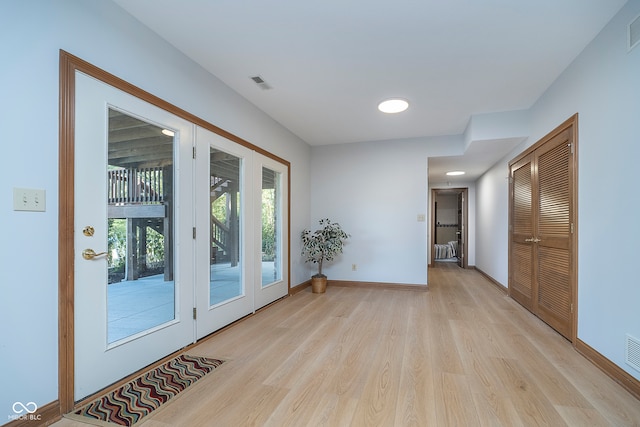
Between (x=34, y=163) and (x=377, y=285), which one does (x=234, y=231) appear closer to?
(x=34, y=163)

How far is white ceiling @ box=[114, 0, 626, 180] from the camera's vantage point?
6.93 ft

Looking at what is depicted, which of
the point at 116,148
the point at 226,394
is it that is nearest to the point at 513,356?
the point at 226,394

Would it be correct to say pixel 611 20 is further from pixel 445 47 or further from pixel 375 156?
pixel 375 156

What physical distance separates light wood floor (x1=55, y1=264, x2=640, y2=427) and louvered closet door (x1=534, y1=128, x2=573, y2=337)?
0.71 ft

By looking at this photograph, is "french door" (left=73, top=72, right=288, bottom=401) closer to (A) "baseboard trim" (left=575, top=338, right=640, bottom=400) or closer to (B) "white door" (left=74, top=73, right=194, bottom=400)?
(B) "white door" (left=74, top=73, right=194, bottom=400)

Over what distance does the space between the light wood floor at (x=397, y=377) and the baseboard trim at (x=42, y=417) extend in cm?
6

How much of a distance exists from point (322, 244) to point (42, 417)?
12.5 feet

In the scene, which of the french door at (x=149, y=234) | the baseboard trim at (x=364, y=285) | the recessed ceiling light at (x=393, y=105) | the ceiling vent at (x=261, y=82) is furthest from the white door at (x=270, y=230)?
the recessed ceiling light at (x=393, y=105)

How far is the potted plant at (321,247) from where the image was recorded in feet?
16.4

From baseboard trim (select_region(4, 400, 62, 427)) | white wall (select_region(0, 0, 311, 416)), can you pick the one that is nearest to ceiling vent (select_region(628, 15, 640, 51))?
white wall (select_region(0, 0, 311, 416))

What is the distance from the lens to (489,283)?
5.77 meters

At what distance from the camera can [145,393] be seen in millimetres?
1967

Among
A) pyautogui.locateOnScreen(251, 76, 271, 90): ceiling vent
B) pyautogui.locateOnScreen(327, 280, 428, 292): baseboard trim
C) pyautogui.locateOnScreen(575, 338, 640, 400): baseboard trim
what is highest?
pyautogui.locateOnScreen(251, 76, 271, 90): ceiling vent

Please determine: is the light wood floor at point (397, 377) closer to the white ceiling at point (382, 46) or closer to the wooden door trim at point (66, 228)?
the wooden door trim at point (66, 228)
